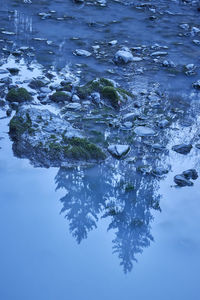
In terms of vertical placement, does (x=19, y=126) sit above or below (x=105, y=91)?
below

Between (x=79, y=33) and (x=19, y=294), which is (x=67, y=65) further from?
(x=19, y=294)

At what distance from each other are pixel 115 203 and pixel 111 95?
10.9ft

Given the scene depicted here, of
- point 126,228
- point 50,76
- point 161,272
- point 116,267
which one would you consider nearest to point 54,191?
point 126,228

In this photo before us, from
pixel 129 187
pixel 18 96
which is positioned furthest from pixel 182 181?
pixel 18 96

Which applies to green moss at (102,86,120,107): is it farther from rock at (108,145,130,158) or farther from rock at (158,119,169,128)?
rock at (108,145,130,158)

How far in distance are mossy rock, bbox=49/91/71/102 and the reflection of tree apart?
2483 mm

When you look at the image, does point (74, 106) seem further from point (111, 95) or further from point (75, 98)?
point (111, 95)

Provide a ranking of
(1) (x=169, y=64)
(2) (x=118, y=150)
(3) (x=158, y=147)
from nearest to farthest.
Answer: (2) (x=118, y=150), (3) (x=158, y=147), (1) (x=169, y=64)

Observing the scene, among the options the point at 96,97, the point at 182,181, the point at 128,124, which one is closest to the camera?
the point at 182,181

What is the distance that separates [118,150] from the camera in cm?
622

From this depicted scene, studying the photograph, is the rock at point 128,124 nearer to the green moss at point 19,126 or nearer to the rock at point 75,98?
the rock at point 75,98

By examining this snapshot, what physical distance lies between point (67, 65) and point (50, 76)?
979 millimetres

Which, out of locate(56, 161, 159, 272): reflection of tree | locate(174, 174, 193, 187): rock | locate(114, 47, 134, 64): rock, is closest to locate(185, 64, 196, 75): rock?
locate(114, 47, 134, 64): rock

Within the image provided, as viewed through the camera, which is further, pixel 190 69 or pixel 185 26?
pixel 185 26
